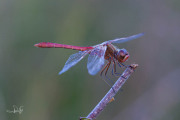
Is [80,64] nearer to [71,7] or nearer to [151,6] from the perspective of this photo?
[71,7]

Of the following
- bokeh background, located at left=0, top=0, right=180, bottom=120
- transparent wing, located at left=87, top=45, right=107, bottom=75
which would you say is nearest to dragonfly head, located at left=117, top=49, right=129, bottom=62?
transparent wing, located at left=87, top=45, right=107, bottom=75

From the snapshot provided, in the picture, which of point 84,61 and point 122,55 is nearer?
point 122,55

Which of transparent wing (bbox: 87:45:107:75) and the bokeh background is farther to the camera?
the bokeh background

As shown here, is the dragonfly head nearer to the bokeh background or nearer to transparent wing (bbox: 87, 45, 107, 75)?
transparent wing (bbox: 87, 45, 107, 75)

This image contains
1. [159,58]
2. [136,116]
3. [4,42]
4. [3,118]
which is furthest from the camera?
[159,58]

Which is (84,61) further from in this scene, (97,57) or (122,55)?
(122,55)

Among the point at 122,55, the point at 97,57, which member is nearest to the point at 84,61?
the point at 97,57

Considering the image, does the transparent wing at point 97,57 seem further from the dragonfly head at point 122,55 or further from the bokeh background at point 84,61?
the bokeh background at point 84,61

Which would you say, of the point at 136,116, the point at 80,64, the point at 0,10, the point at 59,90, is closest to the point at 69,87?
the point at 59,90
